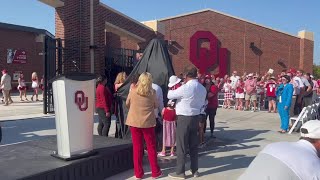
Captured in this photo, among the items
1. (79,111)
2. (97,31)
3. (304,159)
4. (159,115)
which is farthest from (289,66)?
(304,159)

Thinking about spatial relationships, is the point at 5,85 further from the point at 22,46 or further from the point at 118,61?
the point at 22,46

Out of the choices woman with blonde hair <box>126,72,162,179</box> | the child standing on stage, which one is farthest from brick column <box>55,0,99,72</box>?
woman with blonde hair <box>126,72,162,179</box>

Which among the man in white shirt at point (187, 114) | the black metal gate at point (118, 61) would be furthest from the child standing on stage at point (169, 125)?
the black metal gate at point (118, 61)

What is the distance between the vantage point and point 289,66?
29.1m

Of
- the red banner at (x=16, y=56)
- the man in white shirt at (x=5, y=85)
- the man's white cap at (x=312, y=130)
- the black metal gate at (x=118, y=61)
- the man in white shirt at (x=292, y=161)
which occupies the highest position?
the red banner at (x=16, y=56)

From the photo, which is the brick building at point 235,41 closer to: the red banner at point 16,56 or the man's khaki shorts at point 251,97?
the man's khaki shorts at point 251,97

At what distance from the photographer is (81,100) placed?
5.62 m

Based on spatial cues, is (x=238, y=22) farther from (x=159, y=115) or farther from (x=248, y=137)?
(x=159, y=115)

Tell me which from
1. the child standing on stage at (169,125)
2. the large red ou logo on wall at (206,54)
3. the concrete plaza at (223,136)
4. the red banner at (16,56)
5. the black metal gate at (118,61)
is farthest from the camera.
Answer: the red banner at (16,56)

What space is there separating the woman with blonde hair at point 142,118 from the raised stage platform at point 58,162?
43 cm

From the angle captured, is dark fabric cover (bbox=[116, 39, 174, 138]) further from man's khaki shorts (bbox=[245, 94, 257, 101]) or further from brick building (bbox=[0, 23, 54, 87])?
brick building (bbox=[0, 23, 54, 87])

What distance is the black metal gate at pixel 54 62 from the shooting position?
13.6 metres

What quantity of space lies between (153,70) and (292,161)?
6.04m

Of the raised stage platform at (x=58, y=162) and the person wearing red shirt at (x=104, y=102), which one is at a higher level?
the person wearing red shirt at (x=104, y=102)
